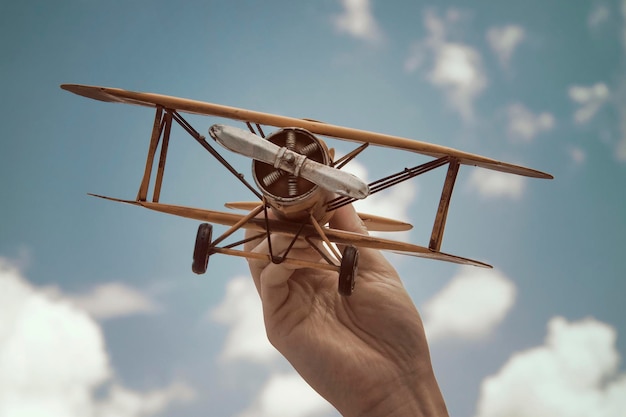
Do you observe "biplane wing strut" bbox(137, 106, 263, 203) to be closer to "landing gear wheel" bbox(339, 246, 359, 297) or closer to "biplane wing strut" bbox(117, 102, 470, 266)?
"biplane wing strut" bbox(117, 102, 470, 266)

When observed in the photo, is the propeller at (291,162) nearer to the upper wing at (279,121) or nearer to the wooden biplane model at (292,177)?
the wooden biplane model at (292,177)

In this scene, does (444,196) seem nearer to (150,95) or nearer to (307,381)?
(307,381)

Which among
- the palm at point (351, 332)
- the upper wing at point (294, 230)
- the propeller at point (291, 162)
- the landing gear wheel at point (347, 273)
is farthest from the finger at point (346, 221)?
the propeller at point (291, 162)

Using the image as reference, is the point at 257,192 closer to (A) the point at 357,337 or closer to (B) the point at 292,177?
(B) the point at 292,177

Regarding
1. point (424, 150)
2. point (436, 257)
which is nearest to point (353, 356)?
point (436, 257)

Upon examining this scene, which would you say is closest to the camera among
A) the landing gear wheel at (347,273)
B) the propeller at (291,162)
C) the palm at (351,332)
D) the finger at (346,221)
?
the propeller at (291,162)

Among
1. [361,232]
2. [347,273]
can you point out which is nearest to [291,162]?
[347,273]
